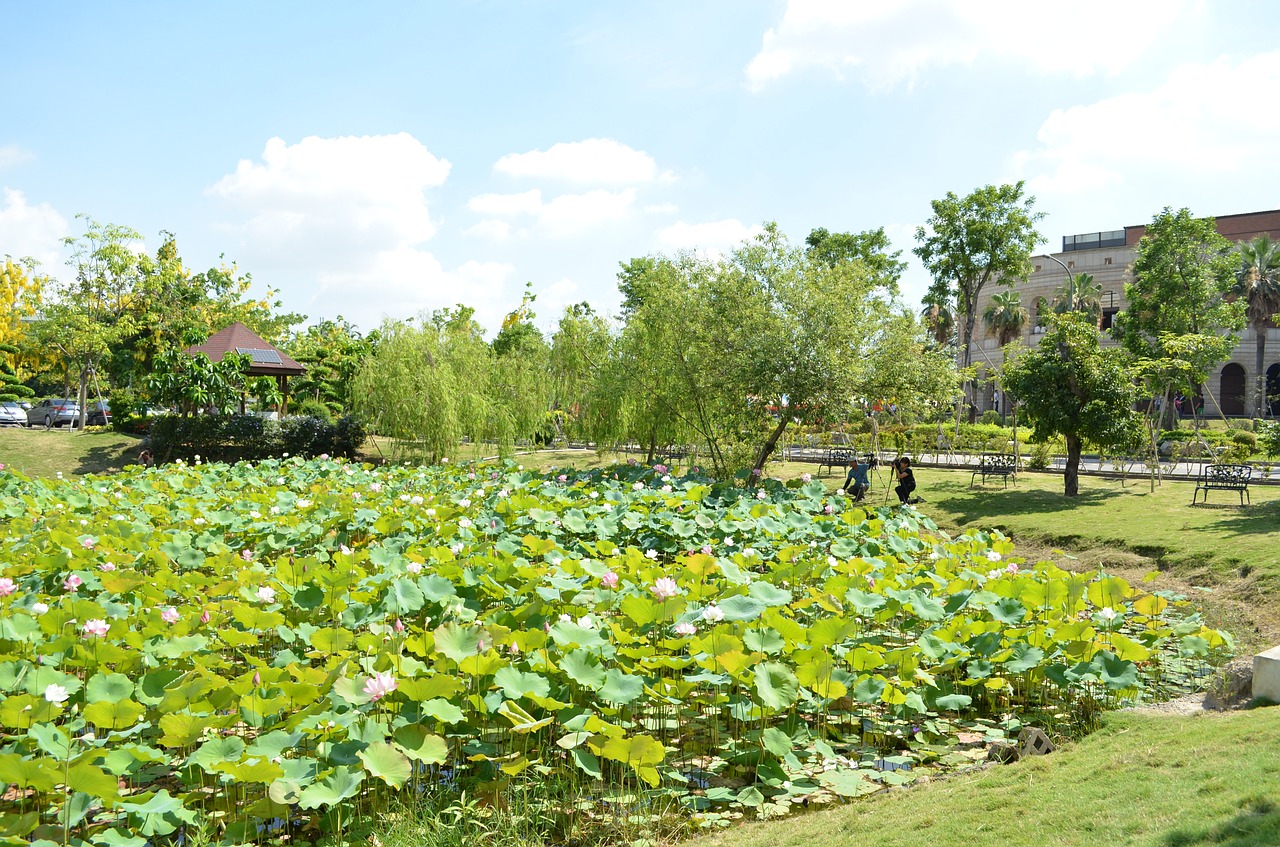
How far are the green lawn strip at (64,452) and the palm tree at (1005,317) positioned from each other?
42.7 m

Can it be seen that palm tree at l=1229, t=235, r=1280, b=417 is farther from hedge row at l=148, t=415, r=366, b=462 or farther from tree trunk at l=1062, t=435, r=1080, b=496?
hedge row at l=148, t=415, r=366, b=462

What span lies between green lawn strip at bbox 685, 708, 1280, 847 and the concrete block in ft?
3.01

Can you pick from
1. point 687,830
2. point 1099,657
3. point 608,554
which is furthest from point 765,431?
point 687,830

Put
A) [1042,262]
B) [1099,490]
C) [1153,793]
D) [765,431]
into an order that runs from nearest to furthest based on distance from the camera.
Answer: [1153,793], [765,431], [1099,490], [1042,262]

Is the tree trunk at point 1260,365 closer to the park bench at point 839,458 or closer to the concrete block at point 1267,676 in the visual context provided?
the park bench at point 839,458

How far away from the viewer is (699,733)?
5184mm

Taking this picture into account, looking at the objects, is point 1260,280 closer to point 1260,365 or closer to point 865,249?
point 1260,365

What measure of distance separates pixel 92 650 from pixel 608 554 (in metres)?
3.84

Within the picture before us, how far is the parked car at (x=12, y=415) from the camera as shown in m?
38.7

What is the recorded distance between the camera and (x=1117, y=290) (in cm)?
5428

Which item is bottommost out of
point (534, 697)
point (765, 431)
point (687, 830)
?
point (687, 830)

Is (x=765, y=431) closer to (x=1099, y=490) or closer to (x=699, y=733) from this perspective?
(x=1099, y=490)

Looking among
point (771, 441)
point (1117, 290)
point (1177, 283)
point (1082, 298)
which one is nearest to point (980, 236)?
point (1177, 283)

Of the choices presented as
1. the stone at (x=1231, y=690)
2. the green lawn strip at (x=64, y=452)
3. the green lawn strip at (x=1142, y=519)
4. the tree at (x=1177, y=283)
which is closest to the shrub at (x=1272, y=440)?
the green lawn strip at (x=1142, y=519)
